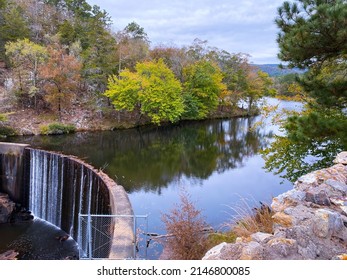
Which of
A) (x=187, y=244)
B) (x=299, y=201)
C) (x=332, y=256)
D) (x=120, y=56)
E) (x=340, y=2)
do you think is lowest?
(x=187, y=244)

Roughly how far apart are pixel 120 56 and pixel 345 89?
2358 cm

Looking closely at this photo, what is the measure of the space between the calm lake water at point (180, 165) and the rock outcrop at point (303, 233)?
3.31 m

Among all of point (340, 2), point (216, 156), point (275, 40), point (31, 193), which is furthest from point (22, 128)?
point (340, 2)

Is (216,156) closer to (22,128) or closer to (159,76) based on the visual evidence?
(159,76)

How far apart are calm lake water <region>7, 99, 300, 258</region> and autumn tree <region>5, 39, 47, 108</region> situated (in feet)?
16.8

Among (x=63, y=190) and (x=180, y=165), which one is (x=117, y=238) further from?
(x=180, y=165)

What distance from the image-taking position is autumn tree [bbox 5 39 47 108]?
2253 centimetres

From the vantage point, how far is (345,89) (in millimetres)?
5875

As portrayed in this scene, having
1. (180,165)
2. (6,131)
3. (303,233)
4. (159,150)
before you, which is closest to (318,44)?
(303,233)

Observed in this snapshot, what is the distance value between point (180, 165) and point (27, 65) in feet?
51.0

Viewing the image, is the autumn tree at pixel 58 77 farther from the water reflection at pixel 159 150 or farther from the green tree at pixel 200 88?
the green tree at pixel 200 88

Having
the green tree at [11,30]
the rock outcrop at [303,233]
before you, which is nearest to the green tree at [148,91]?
the green tree at [11,30]

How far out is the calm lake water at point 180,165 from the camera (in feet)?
36.4

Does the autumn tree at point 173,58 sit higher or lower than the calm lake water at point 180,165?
higher
